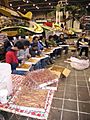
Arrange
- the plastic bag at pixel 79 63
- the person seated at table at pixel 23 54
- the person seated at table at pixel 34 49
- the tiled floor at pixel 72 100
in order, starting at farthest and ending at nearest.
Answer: the plastic bag at pixel 79 63, the person seated at table at pixel 34 49, the person seated at table at pixel 23 54, the tiled floor at pixel 72 100

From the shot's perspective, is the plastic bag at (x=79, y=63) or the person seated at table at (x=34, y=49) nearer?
the person seated at table at (x=34, y=49)

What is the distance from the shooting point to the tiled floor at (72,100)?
10.6ft

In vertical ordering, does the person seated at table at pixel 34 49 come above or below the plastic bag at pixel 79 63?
above

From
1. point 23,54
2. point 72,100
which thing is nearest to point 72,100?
point 72,100

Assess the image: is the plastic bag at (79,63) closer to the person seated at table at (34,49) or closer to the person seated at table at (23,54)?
the person seated at table at (34,49)

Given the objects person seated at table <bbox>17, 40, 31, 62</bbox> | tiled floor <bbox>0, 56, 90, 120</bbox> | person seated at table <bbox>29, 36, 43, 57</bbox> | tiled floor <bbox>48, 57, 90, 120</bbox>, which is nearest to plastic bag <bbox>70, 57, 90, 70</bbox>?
tiled floor <bbox>0, 56, 90, 120</bbox>

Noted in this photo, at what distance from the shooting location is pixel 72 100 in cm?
383

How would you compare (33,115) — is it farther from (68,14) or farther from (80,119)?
(68,14)

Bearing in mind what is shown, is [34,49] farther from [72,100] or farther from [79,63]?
[72,100]

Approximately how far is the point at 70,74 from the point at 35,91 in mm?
3762

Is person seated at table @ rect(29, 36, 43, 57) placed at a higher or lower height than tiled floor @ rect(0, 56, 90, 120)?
higher

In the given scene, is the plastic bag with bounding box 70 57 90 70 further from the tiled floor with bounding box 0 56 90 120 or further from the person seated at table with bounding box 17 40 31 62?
the person seated at table with bounding box 17 40 31 62

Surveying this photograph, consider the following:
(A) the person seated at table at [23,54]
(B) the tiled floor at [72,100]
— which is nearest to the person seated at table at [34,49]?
(A) the person seated at table at [23,54]

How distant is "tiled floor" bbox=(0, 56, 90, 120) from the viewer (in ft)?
10.6
